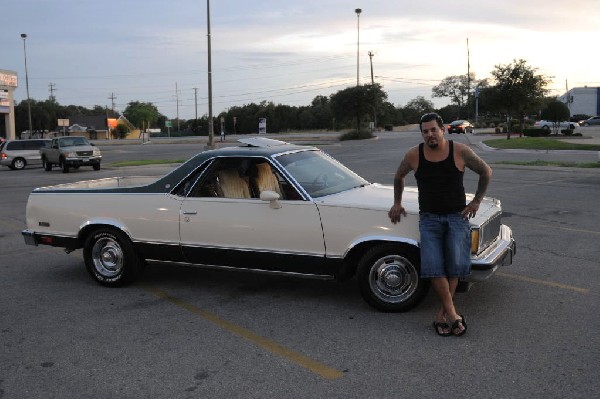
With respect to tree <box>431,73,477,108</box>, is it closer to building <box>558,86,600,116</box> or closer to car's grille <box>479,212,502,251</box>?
building <box>558,86,600,116</box>

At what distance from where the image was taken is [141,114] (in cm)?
14250

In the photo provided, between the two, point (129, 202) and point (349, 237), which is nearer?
point (349, 237)

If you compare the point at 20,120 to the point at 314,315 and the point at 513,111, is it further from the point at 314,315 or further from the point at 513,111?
the point at 314,315

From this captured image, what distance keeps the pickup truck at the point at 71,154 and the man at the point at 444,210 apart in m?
24.5

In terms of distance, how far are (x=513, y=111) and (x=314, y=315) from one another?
1543 inches

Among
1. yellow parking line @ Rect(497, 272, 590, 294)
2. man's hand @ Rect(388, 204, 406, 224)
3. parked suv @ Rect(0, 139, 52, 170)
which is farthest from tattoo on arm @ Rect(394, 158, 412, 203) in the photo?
parked suv @ Rect(0, 139, 52, 170)

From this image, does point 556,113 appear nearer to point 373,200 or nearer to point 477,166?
point 373,200

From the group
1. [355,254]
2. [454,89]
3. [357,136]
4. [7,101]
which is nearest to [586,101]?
[454,89]

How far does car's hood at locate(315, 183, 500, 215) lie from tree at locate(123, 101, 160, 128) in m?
139

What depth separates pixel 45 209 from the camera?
6715mm

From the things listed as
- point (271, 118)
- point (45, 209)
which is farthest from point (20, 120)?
point (45, 209)

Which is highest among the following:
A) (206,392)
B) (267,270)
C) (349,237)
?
(349,237)

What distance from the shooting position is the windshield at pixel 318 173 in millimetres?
5766

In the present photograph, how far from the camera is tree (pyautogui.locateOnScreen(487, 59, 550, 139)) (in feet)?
129
